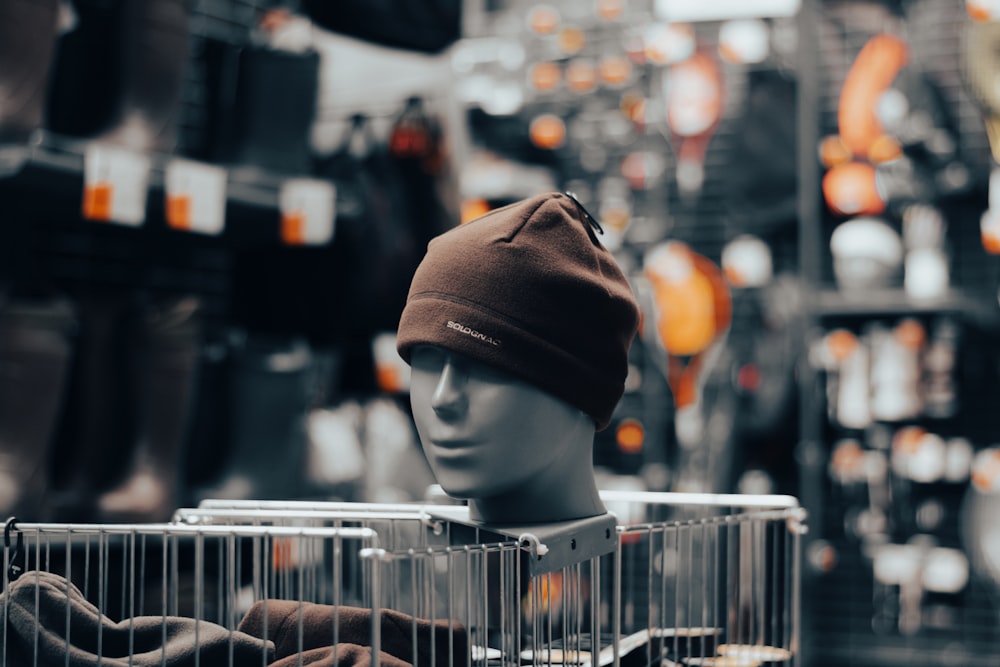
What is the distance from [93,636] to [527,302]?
0.56 meters

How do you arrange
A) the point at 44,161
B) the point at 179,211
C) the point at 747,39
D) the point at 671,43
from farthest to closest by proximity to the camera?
the point at 671,43 → the point at 747,39 → the point at 179,211 → the point at 44,161

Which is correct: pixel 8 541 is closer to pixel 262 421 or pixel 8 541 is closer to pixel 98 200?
pixel 98 200

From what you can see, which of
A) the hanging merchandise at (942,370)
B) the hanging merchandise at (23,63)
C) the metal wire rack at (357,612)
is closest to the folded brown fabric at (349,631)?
the metal wire rack at (357,612)

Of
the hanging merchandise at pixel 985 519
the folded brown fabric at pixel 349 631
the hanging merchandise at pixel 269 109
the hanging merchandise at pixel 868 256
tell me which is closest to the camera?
the folded brown fabric at pixel 349 631

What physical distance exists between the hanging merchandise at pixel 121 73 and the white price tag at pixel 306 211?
247mm

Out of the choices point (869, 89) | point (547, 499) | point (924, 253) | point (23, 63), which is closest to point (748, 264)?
point (924, 253)

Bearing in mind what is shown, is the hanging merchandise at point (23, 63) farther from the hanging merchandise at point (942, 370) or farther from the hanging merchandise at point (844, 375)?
the hanging merchandise at point (942, 370)

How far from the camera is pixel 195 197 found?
220 cm

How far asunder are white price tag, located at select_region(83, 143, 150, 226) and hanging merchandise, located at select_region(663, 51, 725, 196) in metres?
2.75

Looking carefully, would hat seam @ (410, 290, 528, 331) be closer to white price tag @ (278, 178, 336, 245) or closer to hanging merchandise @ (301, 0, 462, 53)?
white price tag @ (278, 178, 336, 245)

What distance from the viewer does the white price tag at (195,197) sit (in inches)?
85.0

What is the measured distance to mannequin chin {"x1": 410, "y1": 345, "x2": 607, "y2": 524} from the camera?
4.47ft

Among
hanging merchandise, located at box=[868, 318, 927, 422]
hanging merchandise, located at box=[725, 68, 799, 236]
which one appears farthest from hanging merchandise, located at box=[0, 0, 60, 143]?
hanging merchandise, located at box=[868, 318, 927, 422]

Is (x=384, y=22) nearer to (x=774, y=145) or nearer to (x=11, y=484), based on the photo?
(x=11, y=484)
